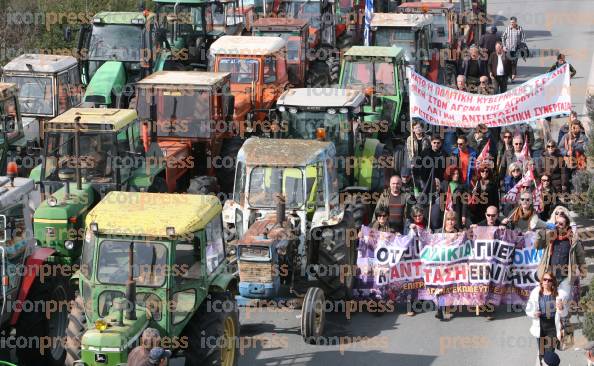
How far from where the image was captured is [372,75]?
2197 cm

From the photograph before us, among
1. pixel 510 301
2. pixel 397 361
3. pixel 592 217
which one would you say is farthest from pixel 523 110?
pixel 397 361

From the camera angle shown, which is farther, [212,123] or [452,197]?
[212,123]

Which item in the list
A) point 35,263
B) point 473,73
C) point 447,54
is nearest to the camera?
point 35,263

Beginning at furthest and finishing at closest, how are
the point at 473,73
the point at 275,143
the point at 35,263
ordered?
the point at 473,73 → the point at 275,143 → the point at 35,263

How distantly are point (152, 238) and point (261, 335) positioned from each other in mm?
3366

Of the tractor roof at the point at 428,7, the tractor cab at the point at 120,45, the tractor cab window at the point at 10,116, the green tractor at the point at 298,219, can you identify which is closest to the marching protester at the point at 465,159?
the green tractor at the point at 298,219

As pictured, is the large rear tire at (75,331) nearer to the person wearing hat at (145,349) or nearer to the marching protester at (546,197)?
the person wearing hat at (145,349)

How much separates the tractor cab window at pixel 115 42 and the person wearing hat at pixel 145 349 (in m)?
12.8

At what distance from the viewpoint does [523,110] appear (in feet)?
64.8

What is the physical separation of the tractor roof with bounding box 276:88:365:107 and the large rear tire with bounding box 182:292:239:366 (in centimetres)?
546

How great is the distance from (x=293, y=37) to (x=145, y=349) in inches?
538

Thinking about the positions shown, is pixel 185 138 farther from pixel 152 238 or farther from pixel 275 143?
pixel 152 238

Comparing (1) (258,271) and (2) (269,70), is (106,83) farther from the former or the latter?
(1) (258,271)

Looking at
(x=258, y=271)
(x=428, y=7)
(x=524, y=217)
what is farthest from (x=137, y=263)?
(x=428, y=7)
